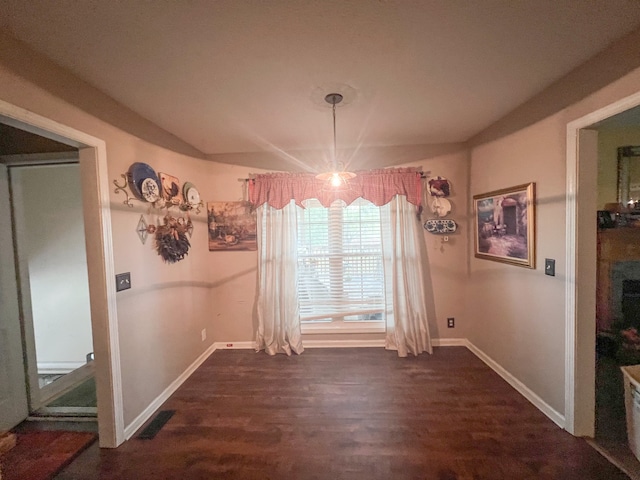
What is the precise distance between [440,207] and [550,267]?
4.13ft

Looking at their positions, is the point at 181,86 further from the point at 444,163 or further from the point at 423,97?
the point at 444,163

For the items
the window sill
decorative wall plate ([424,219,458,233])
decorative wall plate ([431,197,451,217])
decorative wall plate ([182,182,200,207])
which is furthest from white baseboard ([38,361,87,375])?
decorative wall plate ([431,197,451,217])

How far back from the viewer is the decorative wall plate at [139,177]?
6.56 ft

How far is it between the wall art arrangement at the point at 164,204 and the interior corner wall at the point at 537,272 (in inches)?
121

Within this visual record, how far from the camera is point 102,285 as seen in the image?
69.3 inches

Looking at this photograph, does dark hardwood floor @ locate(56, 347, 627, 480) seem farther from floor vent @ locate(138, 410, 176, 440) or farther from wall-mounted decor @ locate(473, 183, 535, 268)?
wall-mounted decor @ locate(473, 183, 535, 268)

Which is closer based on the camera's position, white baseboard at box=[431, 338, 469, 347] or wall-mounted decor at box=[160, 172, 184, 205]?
wall-mounted decor at box=[160, 172, 184, 205]

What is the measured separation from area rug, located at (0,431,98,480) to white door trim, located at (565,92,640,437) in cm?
336

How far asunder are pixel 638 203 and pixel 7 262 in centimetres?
499

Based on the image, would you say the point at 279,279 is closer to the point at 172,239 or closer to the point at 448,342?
the point at 172,239

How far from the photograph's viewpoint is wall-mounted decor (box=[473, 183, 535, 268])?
2098mm

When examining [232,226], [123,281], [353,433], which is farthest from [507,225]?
[123,281]

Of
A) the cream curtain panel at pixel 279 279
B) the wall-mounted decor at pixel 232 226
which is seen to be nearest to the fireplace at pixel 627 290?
the cream curtain panel at pixel 279 279

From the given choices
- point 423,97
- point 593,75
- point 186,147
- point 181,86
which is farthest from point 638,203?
point 186,147
